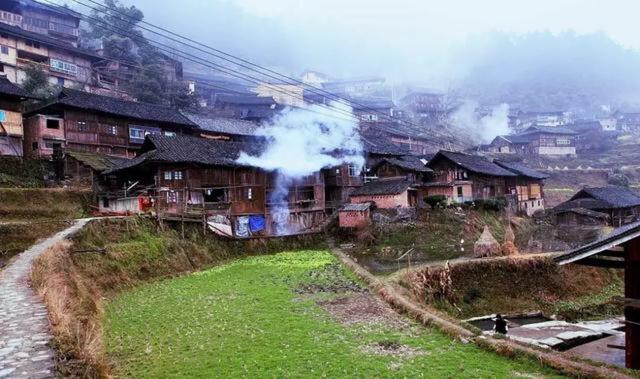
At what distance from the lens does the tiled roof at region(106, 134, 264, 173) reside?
3616 centimetres

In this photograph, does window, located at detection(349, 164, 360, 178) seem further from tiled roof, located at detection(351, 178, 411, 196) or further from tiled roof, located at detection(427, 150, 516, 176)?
tiled roof, located at detection(427, 150, 516, 176)

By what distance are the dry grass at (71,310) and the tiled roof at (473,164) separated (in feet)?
130

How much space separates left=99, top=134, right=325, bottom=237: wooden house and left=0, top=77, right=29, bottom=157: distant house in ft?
25.0

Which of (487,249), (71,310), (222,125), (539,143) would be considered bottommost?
(487,249)

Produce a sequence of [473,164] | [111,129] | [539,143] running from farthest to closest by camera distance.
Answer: [539,143] → [473,164] → [111,129]

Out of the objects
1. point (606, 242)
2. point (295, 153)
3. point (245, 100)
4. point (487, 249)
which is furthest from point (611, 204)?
point (245, 100)

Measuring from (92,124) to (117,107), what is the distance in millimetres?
3161

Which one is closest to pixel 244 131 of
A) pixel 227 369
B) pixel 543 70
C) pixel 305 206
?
pixel 305 206

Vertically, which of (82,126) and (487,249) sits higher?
(82,126)

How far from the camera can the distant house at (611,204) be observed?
1891 inches

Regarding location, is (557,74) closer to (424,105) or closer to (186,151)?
(424,105)

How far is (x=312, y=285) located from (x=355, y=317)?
6.21 meters

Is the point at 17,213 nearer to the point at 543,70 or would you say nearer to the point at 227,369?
the point at 227,369

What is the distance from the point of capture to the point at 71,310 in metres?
12.8
